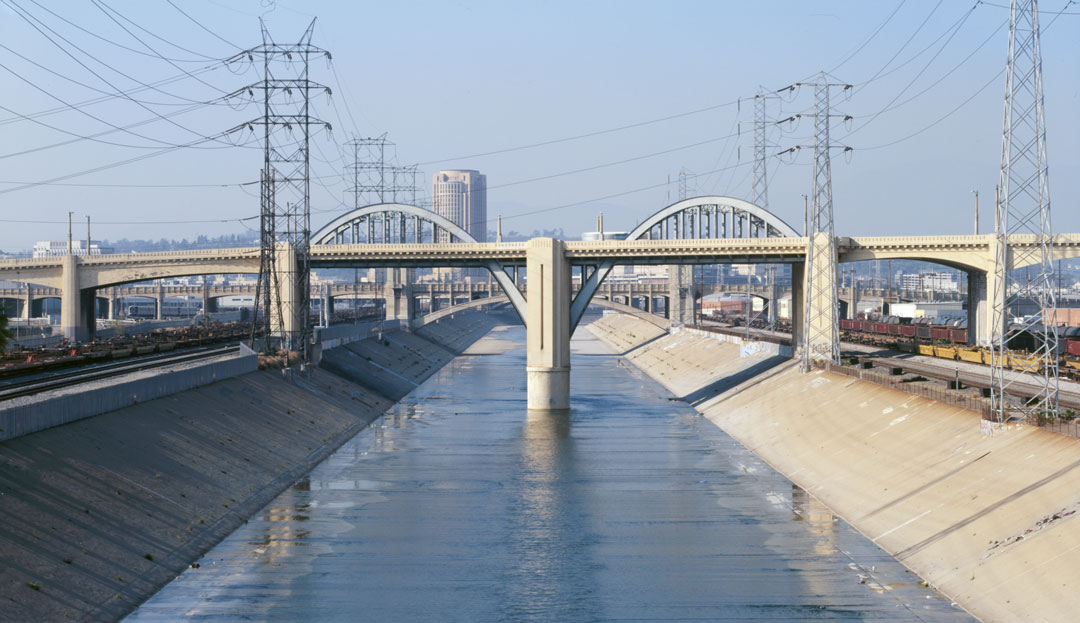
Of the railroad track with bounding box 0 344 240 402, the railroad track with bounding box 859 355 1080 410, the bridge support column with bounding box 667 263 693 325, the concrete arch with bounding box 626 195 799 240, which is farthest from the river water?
the bridge support column with bounding box 667 263 693 325

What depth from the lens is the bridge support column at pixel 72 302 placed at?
104 meters

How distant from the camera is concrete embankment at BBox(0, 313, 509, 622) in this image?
1226 inches

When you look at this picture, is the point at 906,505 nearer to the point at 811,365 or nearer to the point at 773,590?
the point at 773,590

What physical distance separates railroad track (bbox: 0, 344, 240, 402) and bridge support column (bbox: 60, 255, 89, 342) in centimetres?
1885

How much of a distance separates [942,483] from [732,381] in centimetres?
5198

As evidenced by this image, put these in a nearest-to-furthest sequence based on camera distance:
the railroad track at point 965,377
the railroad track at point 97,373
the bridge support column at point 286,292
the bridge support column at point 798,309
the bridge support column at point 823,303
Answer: the railroad track at point 97,373 → the railroad track at point 965,377 → the bridge support column at point 823,303 → the bridge support column at point 286,292 → the bridge support column at point 798,309

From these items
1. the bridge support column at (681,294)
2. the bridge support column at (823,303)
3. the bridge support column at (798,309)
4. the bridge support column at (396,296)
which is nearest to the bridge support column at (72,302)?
the bridge support column at (798,309)

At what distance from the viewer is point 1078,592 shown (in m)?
29.0

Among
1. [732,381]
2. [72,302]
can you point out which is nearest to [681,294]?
[732,381]

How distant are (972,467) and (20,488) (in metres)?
33.1

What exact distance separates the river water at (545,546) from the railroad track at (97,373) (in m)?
12.5

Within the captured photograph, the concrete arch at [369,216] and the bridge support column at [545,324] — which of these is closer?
the bridge support column at [545,324]

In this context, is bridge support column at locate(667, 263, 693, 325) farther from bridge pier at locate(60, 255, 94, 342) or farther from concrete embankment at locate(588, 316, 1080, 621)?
concrete embankment at locate(588, 316, 1080, 621)

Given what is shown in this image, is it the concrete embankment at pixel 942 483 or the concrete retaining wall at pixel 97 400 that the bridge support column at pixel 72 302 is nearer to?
the concrete retaining wall at pixel 97 400
